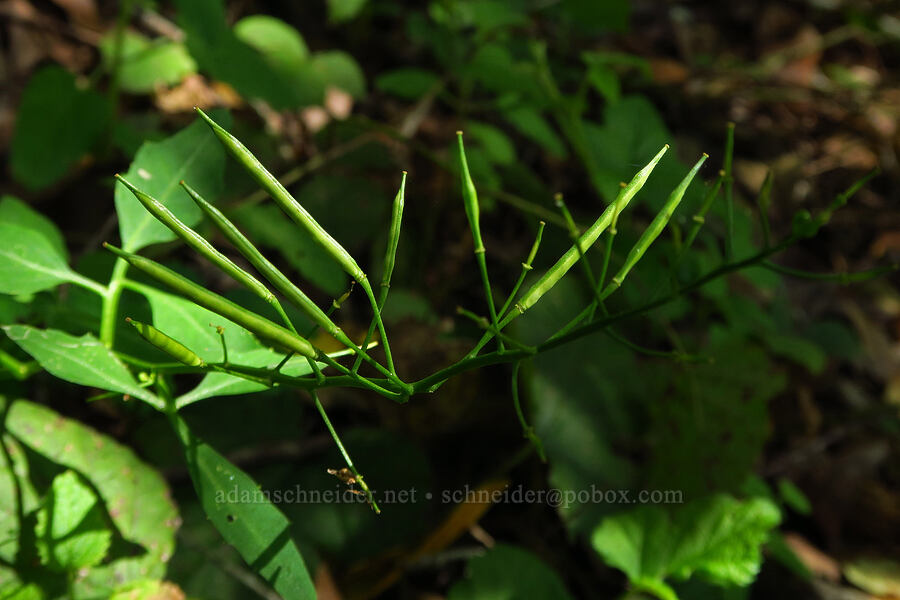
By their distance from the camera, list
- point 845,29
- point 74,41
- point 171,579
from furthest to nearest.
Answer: point 845,29, point 74,41, point 171,579

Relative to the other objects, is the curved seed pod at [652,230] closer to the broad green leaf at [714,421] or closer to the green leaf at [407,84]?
the broad green leaf at [714,421]

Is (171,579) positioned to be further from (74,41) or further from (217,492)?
(74,41)

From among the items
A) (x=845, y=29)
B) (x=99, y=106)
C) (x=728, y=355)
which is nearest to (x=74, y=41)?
(x=99, y=106)

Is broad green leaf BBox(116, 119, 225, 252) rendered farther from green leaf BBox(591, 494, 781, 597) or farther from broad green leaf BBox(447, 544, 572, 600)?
green leaf BBox(591, 494, 781, 597)

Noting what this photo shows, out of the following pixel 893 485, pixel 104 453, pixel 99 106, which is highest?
pixel 99 106

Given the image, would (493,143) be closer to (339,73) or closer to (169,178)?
(339,73)

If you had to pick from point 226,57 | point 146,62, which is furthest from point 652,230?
point 146,62
